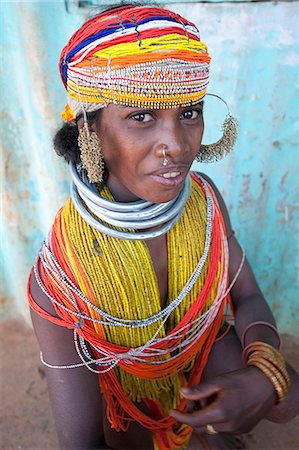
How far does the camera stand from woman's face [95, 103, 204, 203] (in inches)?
45.5

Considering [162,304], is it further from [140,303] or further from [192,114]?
[192,114]

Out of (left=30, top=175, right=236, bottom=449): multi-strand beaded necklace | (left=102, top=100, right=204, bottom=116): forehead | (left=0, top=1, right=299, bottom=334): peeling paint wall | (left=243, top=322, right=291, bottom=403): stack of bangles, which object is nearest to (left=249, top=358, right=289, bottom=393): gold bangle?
(left=243, top=322, right=291, bottom=403): stack of bangles

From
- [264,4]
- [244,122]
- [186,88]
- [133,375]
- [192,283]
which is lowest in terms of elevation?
[133,375]

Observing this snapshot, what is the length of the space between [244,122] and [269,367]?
3.85ft

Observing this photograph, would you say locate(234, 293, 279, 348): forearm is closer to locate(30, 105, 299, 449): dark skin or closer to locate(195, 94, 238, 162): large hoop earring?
locate(30, 105, 299, 449): dark skin

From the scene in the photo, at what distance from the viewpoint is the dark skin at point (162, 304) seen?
1157 millimetres

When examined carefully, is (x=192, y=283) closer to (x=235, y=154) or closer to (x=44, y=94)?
(x=235, y=154)

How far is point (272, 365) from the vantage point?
51.3 inches

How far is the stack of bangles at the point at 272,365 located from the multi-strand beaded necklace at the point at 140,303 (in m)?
0.26

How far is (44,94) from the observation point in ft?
6.61

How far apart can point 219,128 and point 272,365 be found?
1151 millimetres

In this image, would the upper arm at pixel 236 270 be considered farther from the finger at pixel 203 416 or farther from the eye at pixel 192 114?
the finger at pixel 203 416

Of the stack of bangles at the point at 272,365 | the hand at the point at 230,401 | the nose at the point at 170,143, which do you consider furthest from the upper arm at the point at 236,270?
the nose at the point at 170,143

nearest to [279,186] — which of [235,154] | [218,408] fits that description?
[235,154]
